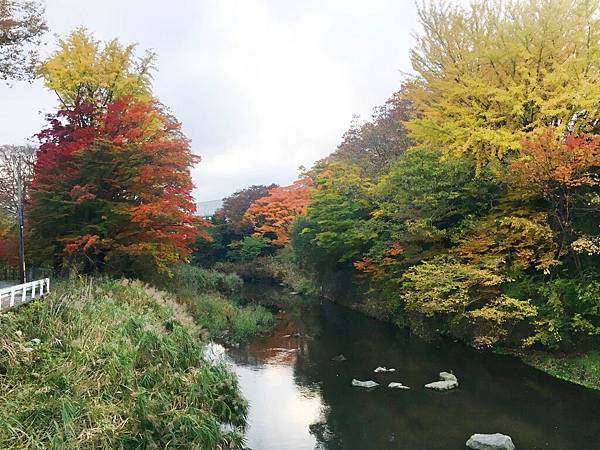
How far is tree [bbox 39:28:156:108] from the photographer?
19.6 m

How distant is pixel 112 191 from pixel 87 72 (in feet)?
17.7

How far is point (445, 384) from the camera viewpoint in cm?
1331

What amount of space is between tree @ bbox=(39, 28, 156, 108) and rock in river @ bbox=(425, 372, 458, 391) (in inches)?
647

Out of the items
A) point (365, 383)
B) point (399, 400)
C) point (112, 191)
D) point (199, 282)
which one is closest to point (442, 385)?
point (399, 400)

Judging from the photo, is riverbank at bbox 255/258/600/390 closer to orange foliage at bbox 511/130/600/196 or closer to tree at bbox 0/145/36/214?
orange foliage at bbox 511/130/600/196

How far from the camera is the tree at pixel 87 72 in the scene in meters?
19.6

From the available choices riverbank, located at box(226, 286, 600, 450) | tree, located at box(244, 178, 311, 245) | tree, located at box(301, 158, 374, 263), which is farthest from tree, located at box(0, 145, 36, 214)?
riverbank, located at box(226, 286, 600, 450)

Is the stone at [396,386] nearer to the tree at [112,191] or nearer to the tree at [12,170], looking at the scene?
the tree at [112,191]

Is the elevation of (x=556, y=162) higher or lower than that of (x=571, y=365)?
higher

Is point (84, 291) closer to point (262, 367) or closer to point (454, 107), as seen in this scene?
point (262, 367)

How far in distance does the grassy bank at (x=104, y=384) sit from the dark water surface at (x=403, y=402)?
66.1 inches

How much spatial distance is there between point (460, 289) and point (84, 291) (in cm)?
1083

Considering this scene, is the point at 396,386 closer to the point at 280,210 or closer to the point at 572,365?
the point at 572,365

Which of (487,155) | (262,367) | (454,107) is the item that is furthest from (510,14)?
(262,367)
